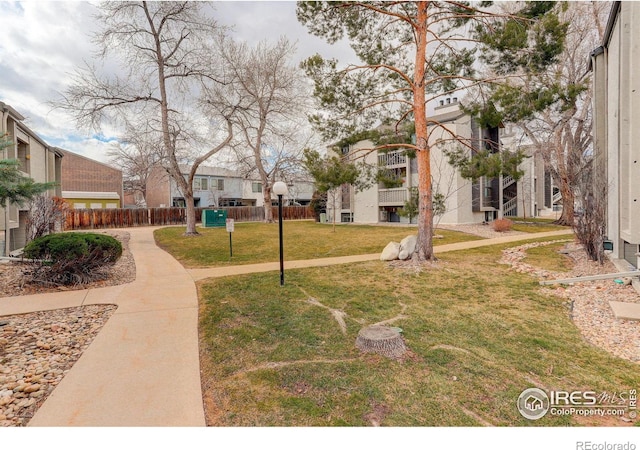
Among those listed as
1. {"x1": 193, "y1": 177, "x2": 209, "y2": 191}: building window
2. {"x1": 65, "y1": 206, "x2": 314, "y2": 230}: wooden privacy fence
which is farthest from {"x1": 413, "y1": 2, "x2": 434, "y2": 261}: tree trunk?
{"x1": 193, "y1": 177, "x2": 209, "y2": 191}: building window

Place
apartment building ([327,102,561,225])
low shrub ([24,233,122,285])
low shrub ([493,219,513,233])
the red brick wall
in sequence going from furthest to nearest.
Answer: the red brick wall < apartment building ([327,102,561,225]) < low shrub ([493,219,513,233]) < low shrub ([24,233,122,285])

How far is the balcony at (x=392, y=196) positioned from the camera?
71.3 feet

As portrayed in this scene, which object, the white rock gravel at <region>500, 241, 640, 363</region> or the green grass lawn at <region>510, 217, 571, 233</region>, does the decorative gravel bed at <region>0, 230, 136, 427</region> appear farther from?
the green grass lawn at <region>510, 217, 571, 233</region>

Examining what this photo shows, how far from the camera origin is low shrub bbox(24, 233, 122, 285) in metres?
6.38

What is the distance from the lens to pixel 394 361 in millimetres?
3443

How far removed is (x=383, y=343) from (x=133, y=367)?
278cm

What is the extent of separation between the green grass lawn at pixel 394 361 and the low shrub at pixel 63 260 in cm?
289

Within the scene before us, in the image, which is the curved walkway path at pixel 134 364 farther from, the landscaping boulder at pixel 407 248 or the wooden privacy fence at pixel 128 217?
the wooden privacy fence at pixel 128 217

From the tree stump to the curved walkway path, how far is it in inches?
73.3

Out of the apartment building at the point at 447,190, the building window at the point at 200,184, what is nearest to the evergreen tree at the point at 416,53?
the apartment building at the point at 447,190

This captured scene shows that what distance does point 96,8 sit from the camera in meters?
12.3

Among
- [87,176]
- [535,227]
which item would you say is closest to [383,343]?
[535,227]

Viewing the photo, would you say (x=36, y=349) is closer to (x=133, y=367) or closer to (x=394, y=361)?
(x=133, y=367)

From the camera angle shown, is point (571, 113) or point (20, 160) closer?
point (20, 160)
